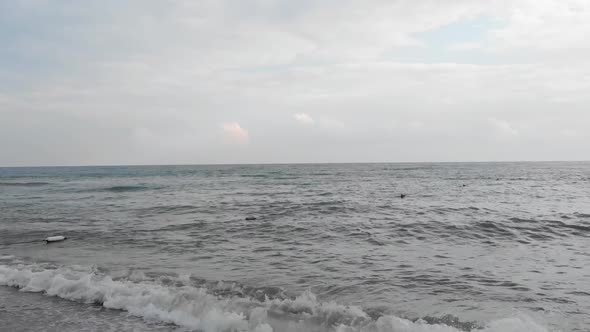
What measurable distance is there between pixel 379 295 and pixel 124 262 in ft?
27.4

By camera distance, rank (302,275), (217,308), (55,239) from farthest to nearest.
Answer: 1. (55,239)
2. (302,275)
3. (217,308)

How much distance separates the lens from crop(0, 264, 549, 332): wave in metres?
7.31

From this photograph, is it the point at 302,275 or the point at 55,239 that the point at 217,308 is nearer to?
the point at 302,275

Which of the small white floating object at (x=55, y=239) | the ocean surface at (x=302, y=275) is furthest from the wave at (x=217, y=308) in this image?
the small white floating object at (x=55, y=239)

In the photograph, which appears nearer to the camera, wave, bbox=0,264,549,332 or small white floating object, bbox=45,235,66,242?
wave, bbox=0,264,549,332

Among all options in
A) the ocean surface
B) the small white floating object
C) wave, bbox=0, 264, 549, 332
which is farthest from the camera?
the small white floating object

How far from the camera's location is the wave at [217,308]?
731 cm

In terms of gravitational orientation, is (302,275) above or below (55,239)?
above

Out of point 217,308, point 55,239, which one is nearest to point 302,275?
point 217,308

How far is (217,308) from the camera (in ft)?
26.5

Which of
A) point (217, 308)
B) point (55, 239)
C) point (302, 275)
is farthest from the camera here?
point (55, 239)

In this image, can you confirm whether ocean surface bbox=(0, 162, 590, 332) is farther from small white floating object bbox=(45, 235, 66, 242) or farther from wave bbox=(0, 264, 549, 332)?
small white floating object bbox=(45, 235, 66, 242)

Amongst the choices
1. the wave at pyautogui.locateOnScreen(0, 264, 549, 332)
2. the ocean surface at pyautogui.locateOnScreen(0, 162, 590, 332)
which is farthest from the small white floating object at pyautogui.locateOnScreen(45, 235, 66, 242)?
the wave at pyautogui.locateOnScreen(0, 264, 549, 332)

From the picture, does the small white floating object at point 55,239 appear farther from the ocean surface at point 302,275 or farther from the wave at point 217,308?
the wave at point 217,308
